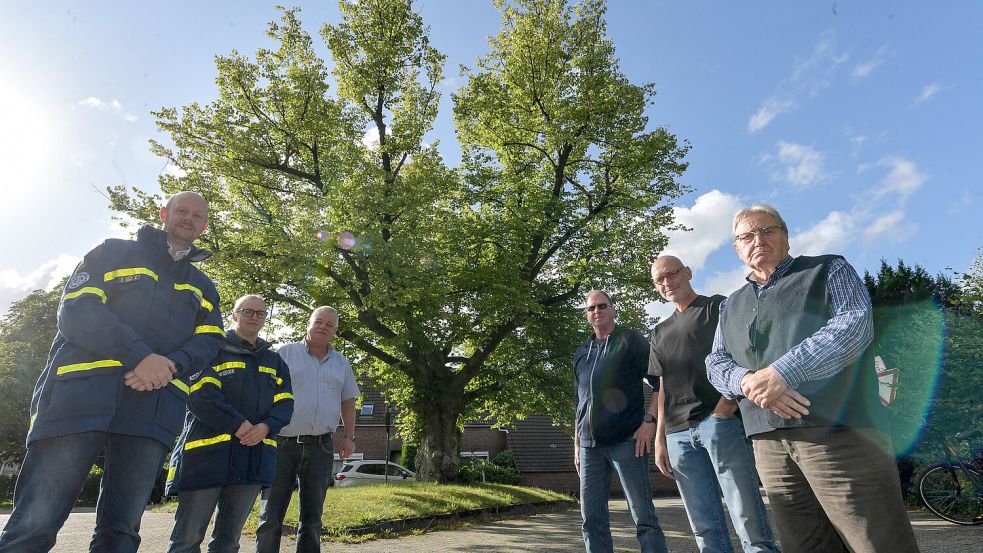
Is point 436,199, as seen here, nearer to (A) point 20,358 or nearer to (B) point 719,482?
(B) point 719,482

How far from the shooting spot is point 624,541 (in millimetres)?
7062

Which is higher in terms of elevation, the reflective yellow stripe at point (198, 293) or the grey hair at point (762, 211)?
the grey hair at point (762, 211)

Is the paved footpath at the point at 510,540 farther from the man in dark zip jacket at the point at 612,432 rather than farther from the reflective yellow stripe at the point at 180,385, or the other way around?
the reflective yellow stripe at the point at 180,385

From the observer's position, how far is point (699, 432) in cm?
367

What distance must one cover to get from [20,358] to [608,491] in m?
37.3

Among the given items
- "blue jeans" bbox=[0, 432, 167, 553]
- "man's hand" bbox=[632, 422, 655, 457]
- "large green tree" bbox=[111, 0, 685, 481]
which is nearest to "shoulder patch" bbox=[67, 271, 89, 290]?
"blue jeans" bbox=[0, 432, 167, 553]

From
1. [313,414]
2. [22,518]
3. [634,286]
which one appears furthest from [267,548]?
[634,286]

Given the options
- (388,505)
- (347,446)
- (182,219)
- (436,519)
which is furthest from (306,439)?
(436,519)

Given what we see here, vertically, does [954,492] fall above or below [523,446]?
below

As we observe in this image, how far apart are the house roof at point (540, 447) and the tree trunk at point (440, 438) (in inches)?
554

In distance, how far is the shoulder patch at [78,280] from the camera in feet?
9.47

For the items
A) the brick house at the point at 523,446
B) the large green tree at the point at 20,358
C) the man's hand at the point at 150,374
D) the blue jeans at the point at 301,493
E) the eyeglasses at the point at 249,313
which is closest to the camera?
the man's hand at the point at 150,374

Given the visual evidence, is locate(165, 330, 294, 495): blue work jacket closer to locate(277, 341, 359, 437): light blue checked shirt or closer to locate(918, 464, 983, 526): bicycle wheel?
locate(277, 341, 359, 437): light blue checked shirt

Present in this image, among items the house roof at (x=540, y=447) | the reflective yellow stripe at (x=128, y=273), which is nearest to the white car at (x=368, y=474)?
the house roof at (x=540, y=447)
